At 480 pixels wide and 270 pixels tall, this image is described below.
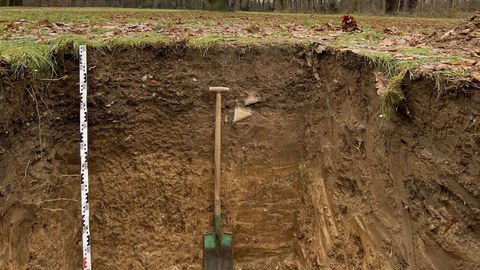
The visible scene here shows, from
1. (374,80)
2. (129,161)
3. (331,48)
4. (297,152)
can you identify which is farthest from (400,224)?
(129,161)

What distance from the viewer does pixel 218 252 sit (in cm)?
516

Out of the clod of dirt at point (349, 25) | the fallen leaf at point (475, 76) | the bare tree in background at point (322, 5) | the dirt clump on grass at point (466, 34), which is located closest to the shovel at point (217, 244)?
the fallen leaf at point (475, 76)

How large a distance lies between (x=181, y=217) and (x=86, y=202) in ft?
A: 3.82

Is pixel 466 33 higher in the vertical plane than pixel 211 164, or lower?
higher

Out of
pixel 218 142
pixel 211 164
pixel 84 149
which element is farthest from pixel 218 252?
pixel 84 149

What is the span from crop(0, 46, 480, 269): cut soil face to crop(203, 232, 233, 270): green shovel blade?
0.12 meters

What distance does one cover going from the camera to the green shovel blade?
16.9 feet

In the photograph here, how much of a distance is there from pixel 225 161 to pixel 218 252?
3.60ft

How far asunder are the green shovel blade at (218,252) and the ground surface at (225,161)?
13cm

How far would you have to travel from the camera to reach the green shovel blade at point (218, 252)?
16.9 ft

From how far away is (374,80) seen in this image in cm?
402

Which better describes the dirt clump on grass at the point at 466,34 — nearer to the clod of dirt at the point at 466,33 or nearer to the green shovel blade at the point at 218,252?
the clod of dirt at the point at 466,33

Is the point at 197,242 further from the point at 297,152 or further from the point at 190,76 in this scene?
the point at 190,76

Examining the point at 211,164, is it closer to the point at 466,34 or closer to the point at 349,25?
the point at 466,34
